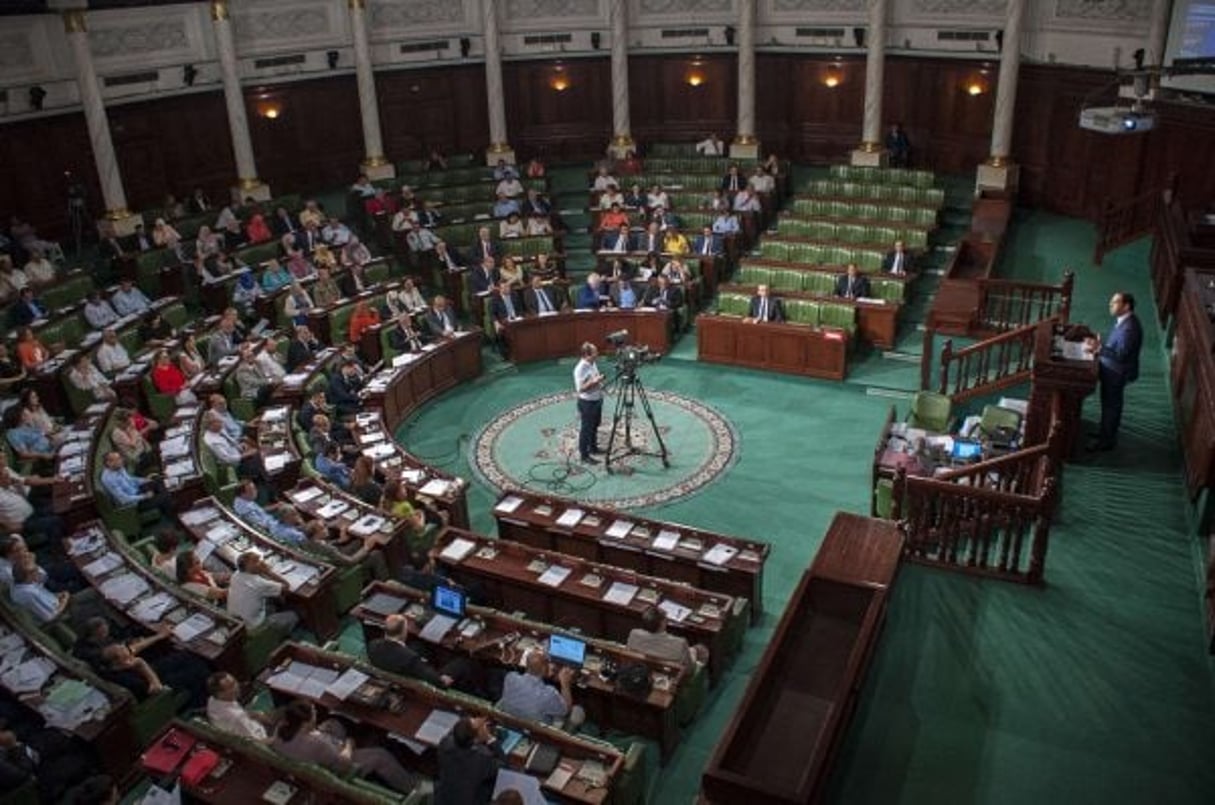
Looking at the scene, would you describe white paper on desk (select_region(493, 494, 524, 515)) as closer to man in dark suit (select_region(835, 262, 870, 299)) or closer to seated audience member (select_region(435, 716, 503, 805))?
seated audience member (select_region(435, 716, 503, 805))

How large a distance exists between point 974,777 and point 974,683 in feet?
2.85

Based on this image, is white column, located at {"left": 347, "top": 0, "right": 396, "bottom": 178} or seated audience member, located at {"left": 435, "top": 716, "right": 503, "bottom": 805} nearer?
seated audience member, located at {"left": 435, "top": 716, "right": 503, "bottom": 805}

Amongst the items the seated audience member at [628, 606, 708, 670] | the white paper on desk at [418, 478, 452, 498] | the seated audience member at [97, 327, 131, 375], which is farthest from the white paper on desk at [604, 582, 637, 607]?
the seated audience member at [97, 327, 131, 375]

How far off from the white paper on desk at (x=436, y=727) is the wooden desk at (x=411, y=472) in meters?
3.27

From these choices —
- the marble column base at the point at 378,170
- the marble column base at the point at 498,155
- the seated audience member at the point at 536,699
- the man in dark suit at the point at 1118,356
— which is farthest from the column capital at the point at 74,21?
the man in dark suit at the point at 1118,356

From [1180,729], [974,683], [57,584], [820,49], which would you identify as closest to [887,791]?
[974,683]

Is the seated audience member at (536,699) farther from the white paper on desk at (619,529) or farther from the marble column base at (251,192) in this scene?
the marble column base at (251,192)

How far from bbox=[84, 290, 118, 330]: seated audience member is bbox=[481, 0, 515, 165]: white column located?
8736mm

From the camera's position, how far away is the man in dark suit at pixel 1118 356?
9.23 m

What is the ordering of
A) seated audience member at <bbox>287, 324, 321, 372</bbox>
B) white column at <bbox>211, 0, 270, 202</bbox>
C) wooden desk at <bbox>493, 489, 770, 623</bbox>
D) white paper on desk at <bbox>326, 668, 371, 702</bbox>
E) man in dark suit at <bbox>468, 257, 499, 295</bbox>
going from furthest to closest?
white column at <bbox>211, 0, 270, 202</bbox>, man in dark suit at <bbox>468, 257, 499, 295</bbox>, seated audience member at <bbox>287, 324, 321, 372</bbox>, wooden desk at <bbox>493, 489, 770, 623</bbox>, white paper on desk at <bbox>326, 668, 371, 702</bbox>

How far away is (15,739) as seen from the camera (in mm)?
6965

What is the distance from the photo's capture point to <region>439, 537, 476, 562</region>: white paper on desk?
9.20 metres

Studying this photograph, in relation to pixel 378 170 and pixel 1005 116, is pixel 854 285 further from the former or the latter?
pixel 378 170

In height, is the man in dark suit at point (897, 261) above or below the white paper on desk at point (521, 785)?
above
